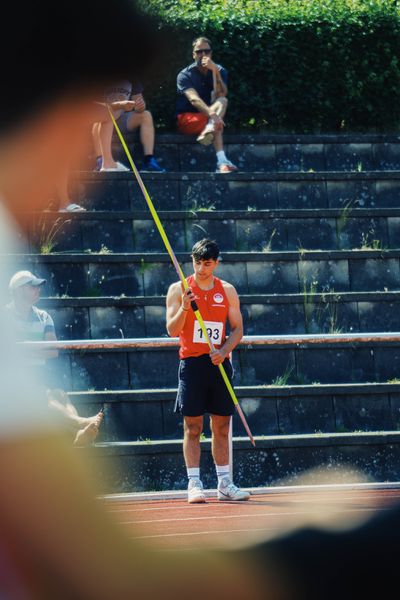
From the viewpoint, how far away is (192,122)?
474 inches

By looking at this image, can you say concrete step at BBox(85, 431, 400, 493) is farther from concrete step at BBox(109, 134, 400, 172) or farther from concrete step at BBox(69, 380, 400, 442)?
concrete step at BBox(109, 134, 400, 172)

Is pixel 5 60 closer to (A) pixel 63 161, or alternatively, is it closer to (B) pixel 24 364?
(B) pixel 24 364

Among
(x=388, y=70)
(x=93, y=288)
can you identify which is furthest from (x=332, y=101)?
(x=93, y=288)

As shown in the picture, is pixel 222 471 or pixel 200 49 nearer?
pixel 222 471

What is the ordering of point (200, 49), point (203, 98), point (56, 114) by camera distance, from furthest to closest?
1. point (203, 98)
2. point (200, 49)
3. point (56, 114)

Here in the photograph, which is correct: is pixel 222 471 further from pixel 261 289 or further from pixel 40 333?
pixel 261 289

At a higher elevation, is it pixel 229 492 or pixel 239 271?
pixel 239 271

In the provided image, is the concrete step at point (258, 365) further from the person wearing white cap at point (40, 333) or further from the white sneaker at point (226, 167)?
the white sneaker at point (226, 167)

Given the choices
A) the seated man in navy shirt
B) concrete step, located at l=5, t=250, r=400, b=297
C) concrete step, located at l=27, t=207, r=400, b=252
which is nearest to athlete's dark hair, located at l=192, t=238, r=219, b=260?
concrete step, located at l=5, t=250, r=400, b=297

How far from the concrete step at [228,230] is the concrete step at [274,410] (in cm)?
195

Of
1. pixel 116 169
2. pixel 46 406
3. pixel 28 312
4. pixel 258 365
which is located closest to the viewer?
pixel 46 406

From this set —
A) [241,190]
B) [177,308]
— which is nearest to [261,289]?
[241,190]

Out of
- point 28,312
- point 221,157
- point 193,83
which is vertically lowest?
point 28,312

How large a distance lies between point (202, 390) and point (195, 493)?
0.65 metres
